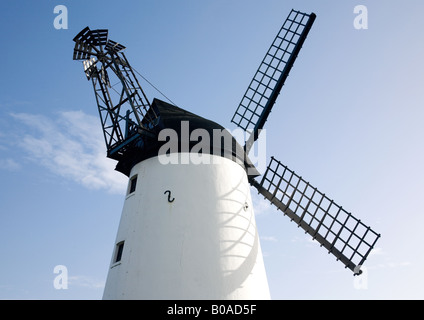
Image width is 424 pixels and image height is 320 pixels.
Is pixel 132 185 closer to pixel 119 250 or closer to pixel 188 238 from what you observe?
pixel 119 250

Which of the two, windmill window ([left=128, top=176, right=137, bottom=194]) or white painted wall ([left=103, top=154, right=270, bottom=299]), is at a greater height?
windmill window ([left=128, top=176, right=137, bottom=194])

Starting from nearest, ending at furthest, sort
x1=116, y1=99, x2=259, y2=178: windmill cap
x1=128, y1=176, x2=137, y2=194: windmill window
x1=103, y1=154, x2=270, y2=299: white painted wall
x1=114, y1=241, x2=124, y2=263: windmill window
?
x1=103, y1=154, x2=270, y2=299: white painted wall
x1=114, y1=241, x2=124, y2=263: windmill window
x1=116, y1=99, x2=259, y2=178: windmill cap
x1=128, y1=176, x2=137, y2=194: windmill window

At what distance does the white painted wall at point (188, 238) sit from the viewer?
29.9ft

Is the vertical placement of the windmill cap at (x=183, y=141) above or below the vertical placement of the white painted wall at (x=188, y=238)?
above

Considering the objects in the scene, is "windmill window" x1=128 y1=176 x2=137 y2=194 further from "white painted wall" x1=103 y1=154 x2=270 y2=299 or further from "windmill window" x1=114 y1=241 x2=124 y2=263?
"windmill window" x1=114 y1=241 x2=124 y2=263

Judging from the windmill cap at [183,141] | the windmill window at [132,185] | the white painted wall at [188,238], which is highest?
the windmill cap at [183,141]

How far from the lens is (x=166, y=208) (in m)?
10.1

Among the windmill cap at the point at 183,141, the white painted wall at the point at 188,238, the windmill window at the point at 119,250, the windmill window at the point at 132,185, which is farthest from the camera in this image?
the windmill window at the point at 132,185

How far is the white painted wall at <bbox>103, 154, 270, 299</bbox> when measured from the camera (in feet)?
29.9

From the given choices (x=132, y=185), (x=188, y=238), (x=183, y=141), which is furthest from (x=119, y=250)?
(x=183, y=141)

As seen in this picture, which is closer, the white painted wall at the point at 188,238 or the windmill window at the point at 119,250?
the white painted wall at the point at 188,238

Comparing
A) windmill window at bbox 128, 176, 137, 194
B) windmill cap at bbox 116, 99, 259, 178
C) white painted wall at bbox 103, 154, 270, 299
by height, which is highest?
windmill cap at bbox 116, 99, 259, 178

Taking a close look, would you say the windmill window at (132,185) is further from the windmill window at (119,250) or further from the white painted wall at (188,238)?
the windmill window at (119,250)

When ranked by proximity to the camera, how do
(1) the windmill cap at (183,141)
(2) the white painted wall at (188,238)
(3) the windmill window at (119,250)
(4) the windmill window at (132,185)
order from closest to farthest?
(2) the white painted wall at (188,238), (3) the windmill window at (119,250), (1) the windmill cap at (183,141), (4) the windmill window at (132,185)
